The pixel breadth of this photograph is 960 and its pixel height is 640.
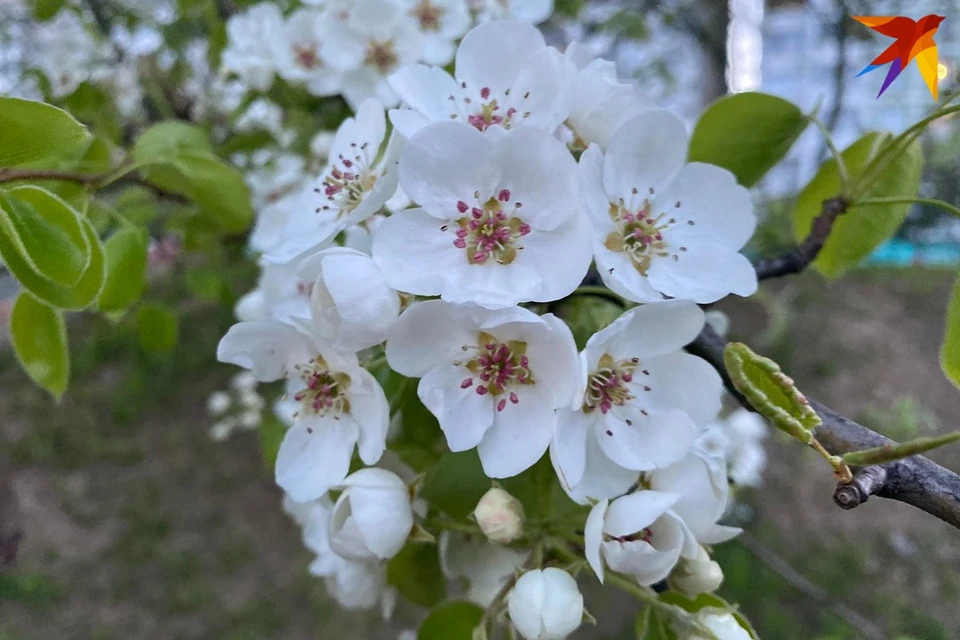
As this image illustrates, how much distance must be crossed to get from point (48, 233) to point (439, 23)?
775 millimetres

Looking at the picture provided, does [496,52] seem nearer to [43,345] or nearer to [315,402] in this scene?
[315,402]

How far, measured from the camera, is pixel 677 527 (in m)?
0.60

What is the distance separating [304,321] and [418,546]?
295 millimetres

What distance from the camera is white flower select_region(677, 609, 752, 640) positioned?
61cm

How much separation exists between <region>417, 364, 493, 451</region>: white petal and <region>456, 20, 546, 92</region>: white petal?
32cm

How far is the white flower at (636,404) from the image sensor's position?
620 millimetres

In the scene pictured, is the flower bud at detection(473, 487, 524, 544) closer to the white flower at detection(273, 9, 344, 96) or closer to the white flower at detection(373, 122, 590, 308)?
the white flower at detection(373, 122, 590, 308)

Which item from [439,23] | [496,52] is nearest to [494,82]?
[496,52]

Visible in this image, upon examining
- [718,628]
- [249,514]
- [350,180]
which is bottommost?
[249,514]

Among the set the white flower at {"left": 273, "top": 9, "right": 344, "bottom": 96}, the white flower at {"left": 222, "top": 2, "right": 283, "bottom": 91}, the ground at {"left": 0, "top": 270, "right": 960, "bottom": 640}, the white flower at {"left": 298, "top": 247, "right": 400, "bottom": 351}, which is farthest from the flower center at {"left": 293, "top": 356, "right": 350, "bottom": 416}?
the ground at {"left": 0, "top": 270, "right": 960, "bottom": 640}

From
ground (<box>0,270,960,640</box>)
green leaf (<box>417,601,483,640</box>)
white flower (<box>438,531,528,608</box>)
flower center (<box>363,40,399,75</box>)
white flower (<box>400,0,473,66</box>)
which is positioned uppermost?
white flower (<box>400,0,473,66</box>)

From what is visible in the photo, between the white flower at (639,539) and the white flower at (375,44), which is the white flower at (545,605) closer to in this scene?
the white flower at (639,539)

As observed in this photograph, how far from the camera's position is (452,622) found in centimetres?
78

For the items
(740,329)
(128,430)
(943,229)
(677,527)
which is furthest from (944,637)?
(128,430)
